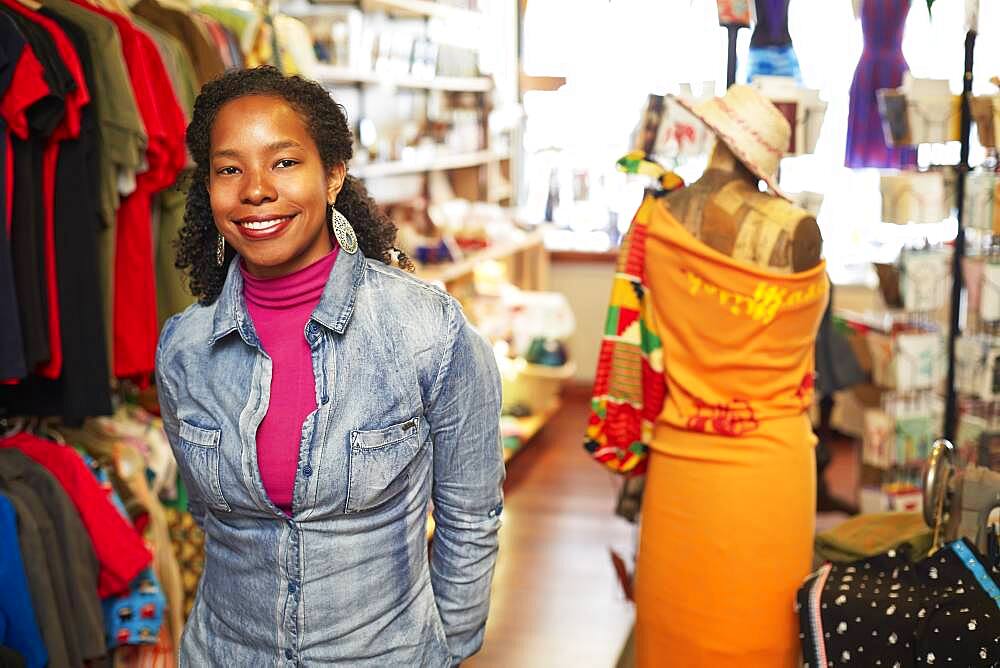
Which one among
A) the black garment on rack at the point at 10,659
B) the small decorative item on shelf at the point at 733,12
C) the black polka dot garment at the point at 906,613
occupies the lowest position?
the black garment on rack at the point at 10,659

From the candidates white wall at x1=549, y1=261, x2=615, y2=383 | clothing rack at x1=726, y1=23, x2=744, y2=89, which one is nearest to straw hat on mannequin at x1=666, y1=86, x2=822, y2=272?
clothing rack at x1=726, y1=23, x2=744, y2=89

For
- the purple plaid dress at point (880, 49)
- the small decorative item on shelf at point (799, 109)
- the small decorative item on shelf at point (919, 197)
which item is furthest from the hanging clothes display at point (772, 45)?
the purple plaid dress at point (880, 49)

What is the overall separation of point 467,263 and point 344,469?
3.83 meters

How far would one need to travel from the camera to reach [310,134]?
1.65 m

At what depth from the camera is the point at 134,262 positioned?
9.48 feet

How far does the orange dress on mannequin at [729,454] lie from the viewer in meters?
2.51

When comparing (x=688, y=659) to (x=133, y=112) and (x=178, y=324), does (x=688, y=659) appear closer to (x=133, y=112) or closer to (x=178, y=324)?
(x=178, y=324)

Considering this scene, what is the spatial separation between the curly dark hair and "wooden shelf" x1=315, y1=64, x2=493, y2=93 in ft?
7.60

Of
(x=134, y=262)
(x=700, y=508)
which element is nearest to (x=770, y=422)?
(x=700, y=508)

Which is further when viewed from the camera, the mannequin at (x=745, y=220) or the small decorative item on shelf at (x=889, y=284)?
the small decorative item on shelf at (x=889, y=284)

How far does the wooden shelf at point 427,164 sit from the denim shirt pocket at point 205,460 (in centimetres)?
265

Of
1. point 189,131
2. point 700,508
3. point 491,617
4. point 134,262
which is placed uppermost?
point 189,131

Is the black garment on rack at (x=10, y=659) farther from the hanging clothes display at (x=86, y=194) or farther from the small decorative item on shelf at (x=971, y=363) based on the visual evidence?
the small decorative item on shelf at (x=971, y=363)

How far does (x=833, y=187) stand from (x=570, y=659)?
12.0 feet
